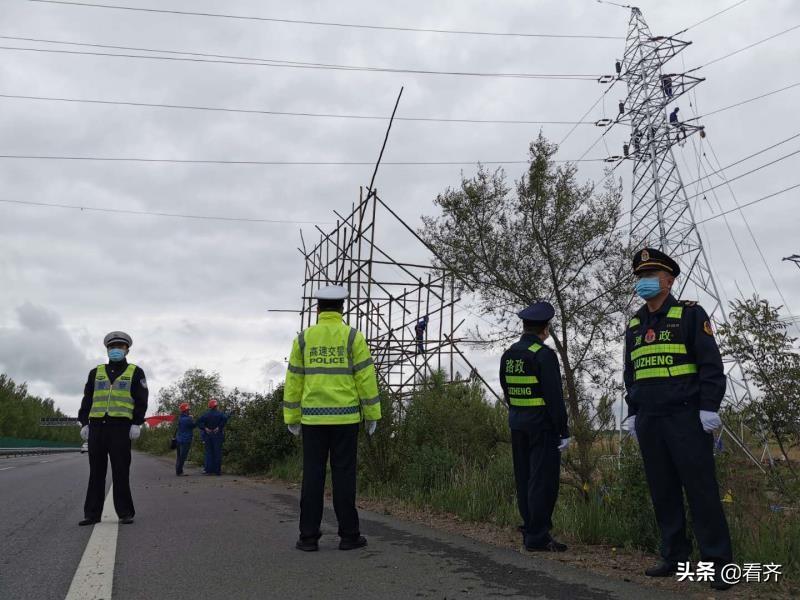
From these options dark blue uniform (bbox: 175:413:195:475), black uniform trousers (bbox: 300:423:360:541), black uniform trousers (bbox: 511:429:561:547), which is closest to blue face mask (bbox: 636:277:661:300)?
black uniform trousers (bbox: 511:429:561:547)

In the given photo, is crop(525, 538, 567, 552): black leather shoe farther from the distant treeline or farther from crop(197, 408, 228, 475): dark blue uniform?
the distant treeline

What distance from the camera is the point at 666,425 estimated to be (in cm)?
447

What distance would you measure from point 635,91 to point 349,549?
25.1m

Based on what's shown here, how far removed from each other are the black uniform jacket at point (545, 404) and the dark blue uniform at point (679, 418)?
30.8 inches

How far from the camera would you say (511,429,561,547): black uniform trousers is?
5.29 metres

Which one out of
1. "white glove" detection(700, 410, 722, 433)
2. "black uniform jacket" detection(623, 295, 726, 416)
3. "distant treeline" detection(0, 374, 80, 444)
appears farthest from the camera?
"distant treeline" detection(0, 374, 80, 444)

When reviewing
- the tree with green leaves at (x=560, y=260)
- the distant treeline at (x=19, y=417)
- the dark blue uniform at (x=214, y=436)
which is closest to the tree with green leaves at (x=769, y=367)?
the tree with green leaves at (x=560, y=260)

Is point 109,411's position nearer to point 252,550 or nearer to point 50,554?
point 50,554

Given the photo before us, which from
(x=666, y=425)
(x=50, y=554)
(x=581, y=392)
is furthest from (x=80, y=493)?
(x=666, y=425)

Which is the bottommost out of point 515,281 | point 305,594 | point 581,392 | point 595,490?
point 305,594

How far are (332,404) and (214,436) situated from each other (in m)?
10.8

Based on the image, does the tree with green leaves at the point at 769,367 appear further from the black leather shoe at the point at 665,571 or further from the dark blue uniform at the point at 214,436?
the dark blue uniform at the point at 214,436

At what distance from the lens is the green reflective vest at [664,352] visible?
4.43m

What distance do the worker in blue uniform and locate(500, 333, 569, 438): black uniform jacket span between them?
10.9 metres
